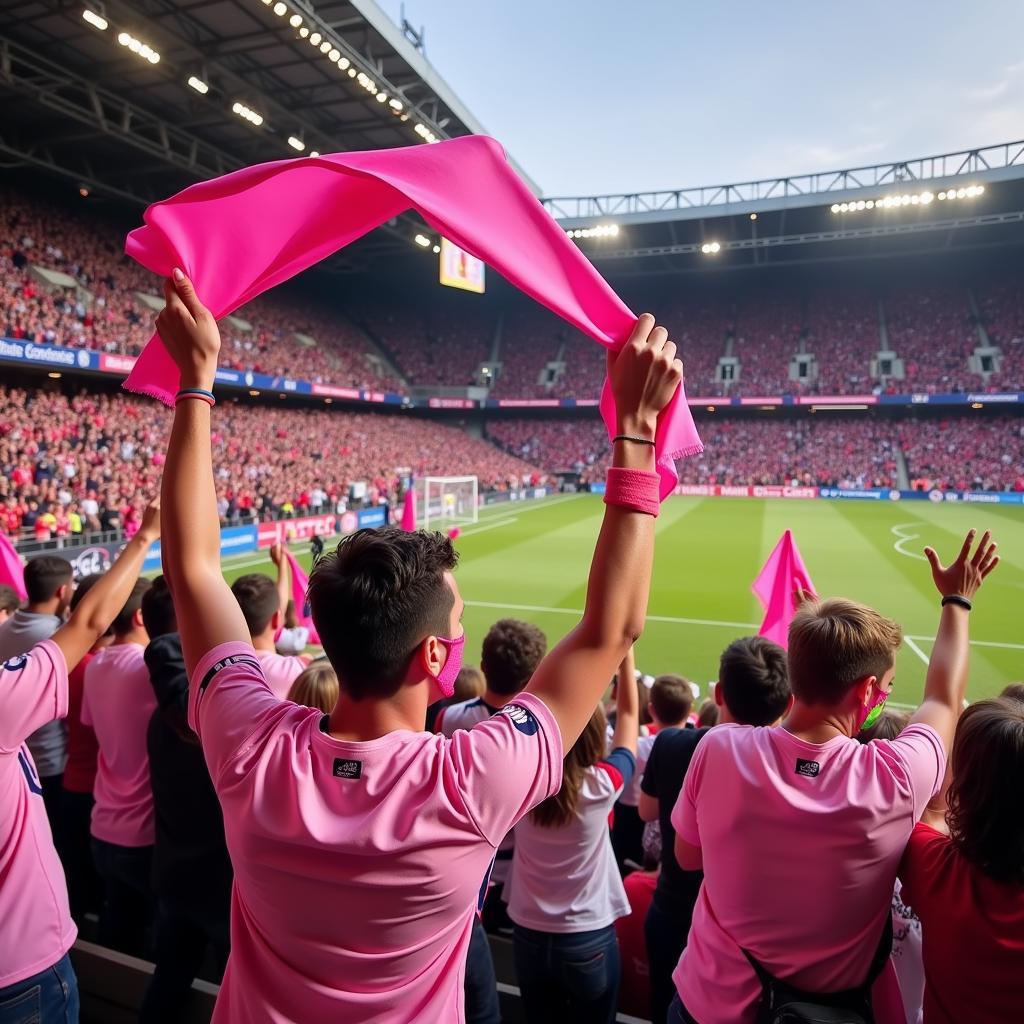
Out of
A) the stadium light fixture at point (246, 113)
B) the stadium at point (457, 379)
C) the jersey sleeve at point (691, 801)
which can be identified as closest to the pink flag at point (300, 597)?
the stadium at point (457, 379)

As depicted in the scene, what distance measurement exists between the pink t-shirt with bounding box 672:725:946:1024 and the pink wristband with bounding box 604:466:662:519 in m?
1.07

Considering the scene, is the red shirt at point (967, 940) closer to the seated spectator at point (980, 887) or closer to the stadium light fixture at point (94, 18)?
the seated spectator at point (980, 887)

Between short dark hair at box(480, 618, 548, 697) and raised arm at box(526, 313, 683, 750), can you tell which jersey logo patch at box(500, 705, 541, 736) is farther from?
short dark hair at box(480, 618, 548, 697)

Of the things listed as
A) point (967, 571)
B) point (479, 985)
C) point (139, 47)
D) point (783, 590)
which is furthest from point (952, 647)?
point (139, 47)

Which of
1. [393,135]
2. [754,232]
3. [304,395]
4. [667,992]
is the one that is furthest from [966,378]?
[667,992]

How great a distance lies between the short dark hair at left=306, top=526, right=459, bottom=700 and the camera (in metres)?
1.54

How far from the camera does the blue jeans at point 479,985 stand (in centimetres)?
259

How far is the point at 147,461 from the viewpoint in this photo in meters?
24.5

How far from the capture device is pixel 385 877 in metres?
1.32

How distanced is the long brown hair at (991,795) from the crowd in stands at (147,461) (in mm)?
19958

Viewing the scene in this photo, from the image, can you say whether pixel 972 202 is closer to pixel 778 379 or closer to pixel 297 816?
pixel 778 379

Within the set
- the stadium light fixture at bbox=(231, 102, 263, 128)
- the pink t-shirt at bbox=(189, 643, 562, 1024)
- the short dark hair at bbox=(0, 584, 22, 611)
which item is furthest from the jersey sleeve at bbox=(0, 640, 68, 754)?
the stadium light fixture at bbox=(231, 102, 263, 128)

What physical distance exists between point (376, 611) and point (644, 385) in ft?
2.70

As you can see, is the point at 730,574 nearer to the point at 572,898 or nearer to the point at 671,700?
the point at 671,700
